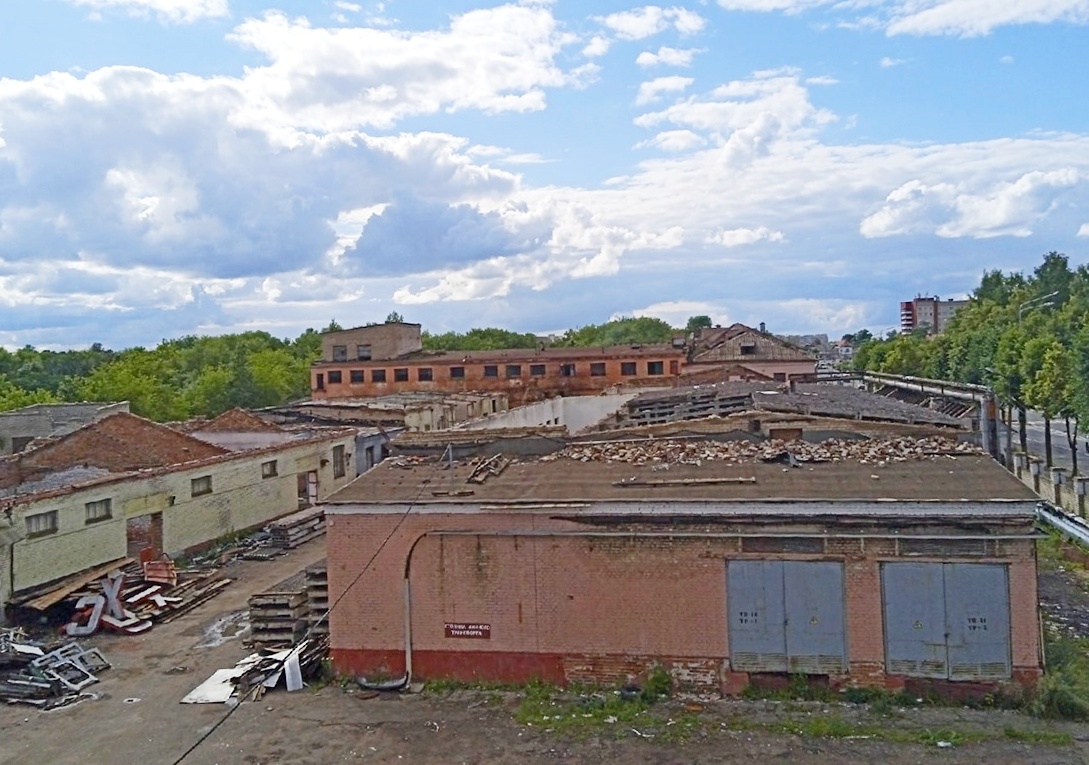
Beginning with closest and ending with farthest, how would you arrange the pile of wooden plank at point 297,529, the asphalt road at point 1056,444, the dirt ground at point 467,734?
the dirt ground at point 467,734, the pile of wooden plank at point 297,529, the asphalt road at point 1056,444

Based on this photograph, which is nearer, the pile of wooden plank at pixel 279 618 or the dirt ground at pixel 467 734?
the dirt ground at pixel 467 734

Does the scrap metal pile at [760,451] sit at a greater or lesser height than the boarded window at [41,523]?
greater

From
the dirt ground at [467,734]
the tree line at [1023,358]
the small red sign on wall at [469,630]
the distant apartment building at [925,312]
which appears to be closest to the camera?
the dirt ground at [467,734]

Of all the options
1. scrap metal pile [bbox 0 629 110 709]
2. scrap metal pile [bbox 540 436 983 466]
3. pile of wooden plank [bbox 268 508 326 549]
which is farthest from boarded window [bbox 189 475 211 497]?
Result: scrap metal pile [bbox 540 436 983 466]

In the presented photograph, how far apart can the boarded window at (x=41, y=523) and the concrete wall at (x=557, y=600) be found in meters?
9.58

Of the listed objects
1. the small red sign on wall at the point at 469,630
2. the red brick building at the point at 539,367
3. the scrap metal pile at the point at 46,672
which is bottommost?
the scrap metal pile at the point at 46,672

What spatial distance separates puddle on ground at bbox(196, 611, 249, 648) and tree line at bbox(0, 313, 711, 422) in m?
41.2

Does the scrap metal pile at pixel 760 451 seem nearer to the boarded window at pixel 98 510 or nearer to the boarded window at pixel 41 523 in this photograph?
the boarded window at pixel 41 523

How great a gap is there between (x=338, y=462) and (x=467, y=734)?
944 inches

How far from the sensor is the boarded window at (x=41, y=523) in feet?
63.2

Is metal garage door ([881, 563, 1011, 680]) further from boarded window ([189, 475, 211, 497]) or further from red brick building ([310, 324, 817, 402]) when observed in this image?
red brick building ([310, 324, 817, 402])

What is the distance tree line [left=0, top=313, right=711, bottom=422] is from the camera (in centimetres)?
5778

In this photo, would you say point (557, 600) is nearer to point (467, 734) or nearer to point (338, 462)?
point (467, 734)

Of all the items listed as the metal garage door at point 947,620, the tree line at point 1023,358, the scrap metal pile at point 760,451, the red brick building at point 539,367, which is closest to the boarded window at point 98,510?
the scrap metal pile at point 760,451
